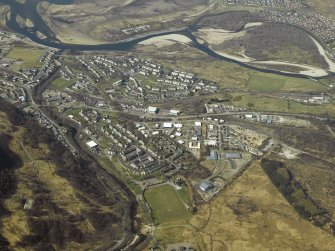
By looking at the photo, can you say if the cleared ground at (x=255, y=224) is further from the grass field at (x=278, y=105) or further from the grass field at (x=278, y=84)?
the grass field at (x=278, y=84)

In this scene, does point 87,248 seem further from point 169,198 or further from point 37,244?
point 169,198

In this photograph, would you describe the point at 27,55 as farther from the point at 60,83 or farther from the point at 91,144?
the point at 91,144

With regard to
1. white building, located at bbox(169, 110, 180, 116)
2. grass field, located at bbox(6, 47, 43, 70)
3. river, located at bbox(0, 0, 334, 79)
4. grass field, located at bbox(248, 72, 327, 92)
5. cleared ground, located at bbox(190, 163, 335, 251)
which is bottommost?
river, located at bbox(0, 0, 334, 79)

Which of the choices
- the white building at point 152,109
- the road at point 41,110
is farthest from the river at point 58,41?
the white building at point 152,109

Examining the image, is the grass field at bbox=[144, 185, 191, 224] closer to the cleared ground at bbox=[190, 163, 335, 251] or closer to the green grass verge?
the green grass verge

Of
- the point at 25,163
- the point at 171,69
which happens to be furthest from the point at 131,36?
the point at 25,163

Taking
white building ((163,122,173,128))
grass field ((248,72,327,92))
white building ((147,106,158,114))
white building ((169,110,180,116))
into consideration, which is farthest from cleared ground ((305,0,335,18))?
white building ((163,122,173,128))

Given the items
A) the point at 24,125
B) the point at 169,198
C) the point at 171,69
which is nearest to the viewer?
the point at 169,198
